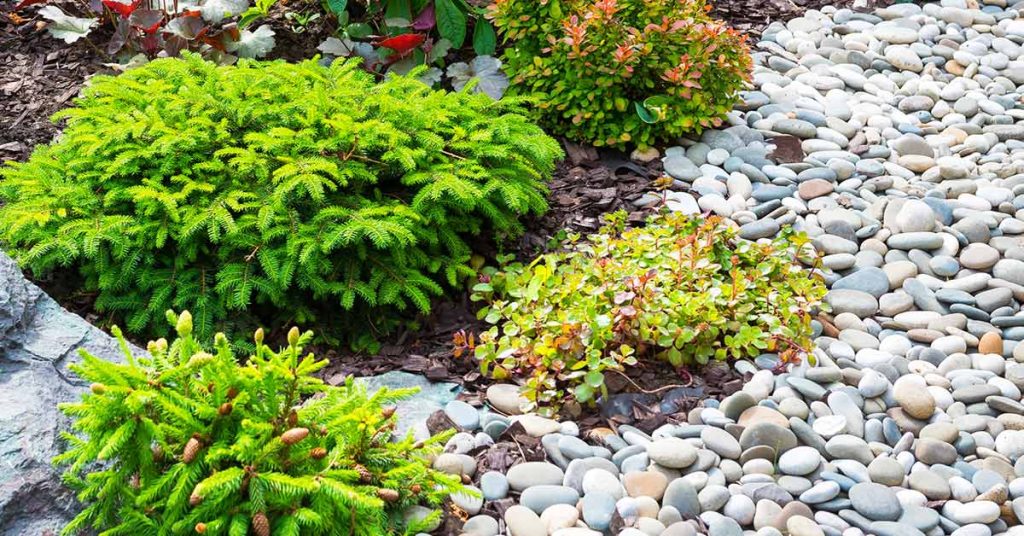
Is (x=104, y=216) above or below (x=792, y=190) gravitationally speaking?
above

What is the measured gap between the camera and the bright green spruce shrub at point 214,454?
2.36 metres

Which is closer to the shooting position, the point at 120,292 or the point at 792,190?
the point at 120,292

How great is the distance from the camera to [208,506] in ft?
7.78

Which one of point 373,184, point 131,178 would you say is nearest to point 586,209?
point 373,184

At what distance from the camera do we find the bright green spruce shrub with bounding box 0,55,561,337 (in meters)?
3.51

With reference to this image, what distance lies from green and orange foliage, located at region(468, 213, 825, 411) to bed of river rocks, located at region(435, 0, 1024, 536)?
139 mm

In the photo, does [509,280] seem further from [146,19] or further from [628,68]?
[146,19]

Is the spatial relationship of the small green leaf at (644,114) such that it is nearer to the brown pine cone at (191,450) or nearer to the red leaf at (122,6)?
the red leaf at (122,6)

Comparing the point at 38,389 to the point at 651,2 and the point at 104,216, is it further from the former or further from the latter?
the point at 651,2

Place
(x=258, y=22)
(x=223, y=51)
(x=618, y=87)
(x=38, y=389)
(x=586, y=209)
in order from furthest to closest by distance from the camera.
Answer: (x=258, y=22) < (x=223, y=51) < (x=618, y=87) < (x=586, y=209) < (x=38, y=389)

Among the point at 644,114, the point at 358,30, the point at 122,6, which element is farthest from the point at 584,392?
the point at 122,6

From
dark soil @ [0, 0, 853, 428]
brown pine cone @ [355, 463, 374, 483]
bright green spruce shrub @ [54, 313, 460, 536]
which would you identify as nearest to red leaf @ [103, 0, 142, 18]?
dark soil @ [0, 0, 853, 428]

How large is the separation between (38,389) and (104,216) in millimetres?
1071

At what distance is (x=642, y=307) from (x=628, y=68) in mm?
1480
